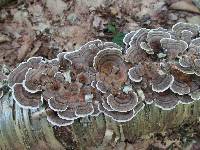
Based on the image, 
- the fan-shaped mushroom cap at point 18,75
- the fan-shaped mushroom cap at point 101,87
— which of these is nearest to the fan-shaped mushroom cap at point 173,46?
the fan-shaped mushroom cap at point 101,87

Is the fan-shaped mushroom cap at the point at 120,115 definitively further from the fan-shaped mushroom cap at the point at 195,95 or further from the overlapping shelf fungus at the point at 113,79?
the fan-shaped mushroom cap at the point at 195,95

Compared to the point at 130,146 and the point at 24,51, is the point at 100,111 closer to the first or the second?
the point at 130,146

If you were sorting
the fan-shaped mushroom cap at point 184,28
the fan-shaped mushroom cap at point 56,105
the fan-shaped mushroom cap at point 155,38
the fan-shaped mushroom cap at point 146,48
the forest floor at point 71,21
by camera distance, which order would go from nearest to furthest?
the fan-shaped mushroom cap at point 56,105
the fan-shaped mushroom cap at point 146,48
the fan-shaped mushroom cap at point 155,38
the fan-shaped mushroom cap at point 184,28
the forest floor at point 71,21

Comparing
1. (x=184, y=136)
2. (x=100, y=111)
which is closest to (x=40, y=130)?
(x=100, y=111)

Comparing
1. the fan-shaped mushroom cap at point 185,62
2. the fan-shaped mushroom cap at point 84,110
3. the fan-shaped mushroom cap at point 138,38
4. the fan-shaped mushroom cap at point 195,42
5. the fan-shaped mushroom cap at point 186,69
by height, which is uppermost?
the fan-shaped mushroom cap at point 138,38

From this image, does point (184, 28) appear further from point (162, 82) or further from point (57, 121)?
point (57, 121)

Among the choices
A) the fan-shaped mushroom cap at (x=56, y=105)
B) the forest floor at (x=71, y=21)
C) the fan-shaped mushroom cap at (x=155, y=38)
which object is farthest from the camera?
the forest floor at (x=71, y=21)

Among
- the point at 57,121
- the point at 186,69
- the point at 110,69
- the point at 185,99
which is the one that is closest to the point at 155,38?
the point at 186,69
